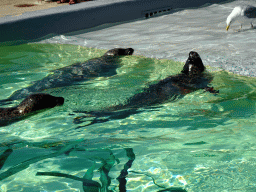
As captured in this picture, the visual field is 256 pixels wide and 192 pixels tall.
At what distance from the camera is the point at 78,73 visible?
5.82 metres

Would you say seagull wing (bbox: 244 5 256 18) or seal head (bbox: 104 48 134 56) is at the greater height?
seagull wing (bbox: 244 5 256 18)

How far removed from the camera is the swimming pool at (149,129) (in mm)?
2520

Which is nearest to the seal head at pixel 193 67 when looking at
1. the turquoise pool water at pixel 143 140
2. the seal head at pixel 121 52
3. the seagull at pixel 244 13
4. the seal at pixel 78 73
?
the turquoise pool water at pixel 143 140

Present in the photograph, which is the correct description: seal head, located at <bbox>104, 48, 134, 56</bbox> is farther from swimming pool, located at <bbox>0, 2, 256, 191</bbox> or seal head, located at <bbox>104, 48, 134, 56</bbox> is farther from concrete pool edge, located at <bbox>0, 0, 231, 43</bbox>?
concrete pool edge, located at <bbox>0, 0, 231, 43</bbox>

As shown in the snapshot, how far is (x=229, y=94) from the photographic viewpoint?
15.2 feet

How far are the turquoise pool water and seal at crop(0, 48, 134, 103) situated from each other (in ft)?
0.81

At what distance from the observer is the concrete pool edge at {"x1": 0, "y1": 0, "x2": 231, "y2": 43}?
29.0 ft

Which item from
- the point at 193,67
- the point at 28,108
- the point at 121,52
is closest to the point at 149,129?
the point at 28,108

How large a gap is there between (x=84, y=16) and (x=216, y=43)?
14.9ft

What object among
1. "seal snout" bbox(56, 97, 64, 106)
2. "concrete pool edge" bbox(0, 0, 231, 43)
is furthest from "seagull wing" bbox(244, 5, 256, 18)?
"seal snout" bbox(56, 97, 64, 106)

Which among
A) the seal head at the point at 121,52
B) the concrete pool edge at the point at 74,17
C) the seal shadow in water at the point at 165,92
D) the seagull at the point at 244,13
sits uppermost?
the concrete pool edge at the point at 74,17

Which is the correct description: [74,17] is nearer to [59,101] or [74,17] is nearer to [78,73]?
[78,73]

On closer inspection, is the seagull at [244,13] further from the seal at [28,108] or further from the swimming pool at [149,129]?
the seal at [28,108]

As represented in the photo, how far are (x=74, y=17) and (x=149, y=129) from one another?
23.0 ft
